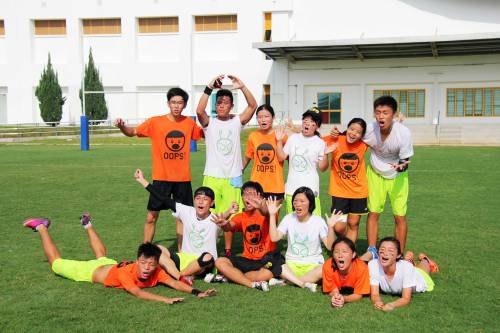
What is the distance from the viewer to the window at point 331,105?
34.6m

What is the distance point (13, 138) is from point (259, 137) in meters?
26.7

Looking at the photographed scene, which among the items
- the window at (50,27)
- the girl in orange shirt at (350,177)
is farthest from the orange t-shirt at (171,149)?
the window at (50,27)

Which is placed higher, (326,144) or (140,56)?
(140,56)

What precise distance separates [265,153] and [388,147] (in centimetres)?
136

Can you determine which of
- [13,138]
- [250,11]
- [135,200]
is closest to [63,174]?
[135,200]

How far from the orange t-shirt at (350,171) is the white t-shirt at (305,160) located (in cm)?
21

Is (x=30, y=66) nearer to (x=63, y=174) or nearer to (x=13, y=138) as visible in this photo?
(x=13, y=138)

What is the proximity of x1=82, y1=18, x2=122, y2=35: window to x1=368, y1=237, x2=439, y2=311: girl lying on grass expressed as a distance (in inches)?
1397

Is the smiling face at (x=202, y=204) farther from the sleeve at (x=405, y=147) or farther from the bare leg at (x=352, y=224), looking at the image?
the sleeve at (x=405, y=147)

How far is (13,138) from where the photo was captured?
2998cm

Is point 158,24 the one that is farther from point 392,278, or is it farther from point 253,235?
point 392,278

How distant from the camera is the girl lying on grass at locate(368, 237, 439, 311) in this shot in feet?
15.5

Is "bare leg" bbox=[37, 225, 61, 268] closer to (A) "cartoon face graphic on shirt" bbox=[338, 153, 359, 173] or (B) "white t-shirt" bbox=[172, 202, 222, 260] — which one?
(B) "white t-shirt" bbox=[172, 202, 222, 260]

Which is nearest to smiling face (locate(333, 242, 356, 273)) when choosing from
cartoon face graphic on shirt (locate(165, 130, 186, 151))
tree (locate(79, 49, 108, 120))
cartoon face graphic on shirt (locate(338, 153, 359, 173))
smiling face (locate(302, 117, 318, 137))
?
cartoon face graphic on shirt (locate(338, 153, 359, 173))
